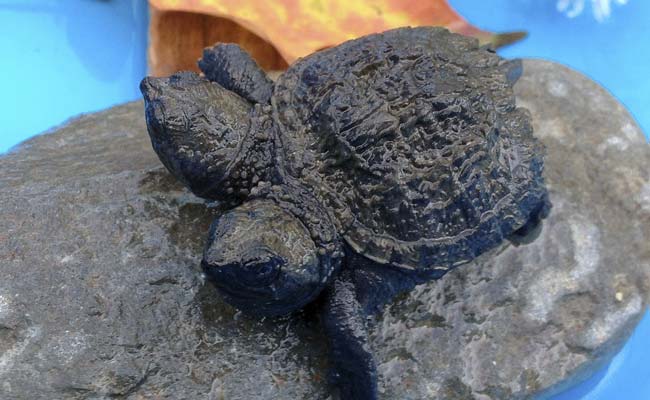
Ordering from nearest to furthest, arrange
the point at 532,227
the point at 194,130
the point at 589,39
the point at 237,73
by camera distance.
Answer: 1. the point at 194,130
2. the point at 237,73
3. the point at 532,227
4. the point at 589,39

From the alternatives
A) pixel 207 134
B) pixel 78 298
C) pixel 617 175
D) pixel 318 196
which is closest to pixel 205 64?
pixel 207 134

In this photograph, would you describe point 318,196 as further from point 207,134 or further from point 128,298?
point 128,298

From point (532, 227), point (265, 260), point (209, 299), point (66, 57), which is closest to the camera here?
point (265, 260)

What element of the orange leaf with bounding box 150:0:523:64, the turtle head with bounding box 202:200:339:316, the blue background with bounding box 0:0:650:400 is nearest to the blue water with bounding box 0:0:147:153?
the blue background with bounding box 0:0:650:400

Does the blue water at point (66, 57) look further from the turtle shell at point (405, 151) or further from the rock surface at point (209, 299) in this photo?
the turtle shell at point (405, 151)

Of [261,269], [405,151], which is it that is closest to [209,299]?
[261,269]

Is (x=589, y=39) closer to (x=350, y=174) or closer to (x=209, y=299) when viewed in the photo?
(x=350, y=174)
